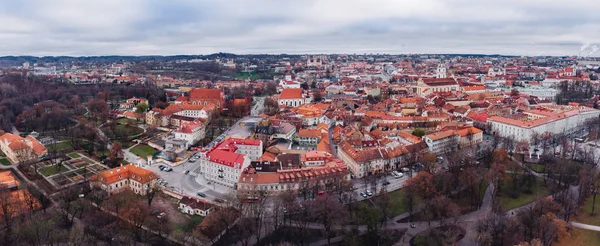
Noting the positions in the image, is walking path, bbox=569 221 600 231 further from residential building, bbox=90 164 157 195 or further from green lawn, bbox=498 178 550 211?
residential building, bbox=90 164 157 195

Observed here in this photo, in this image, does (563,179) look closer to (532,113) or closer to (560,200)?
(560,200)

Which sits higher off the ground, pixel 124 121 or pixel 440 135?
pixel 440 135

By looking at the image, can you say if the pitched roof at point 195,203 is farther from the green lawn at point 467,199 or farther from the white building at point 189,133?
the green lawn at point 467,199

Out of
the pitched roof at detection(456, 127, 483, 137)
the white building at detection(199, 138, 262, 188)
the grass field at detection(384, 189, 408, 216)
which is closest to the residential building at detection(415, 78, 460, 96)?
the pitched roof at detection(456, 127, 483, 137)

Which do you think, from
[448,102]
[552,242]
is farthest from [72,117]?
[552,242]

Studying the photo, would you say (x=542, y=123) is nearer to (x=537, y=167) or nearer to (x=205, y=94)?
(x=537, y=167)

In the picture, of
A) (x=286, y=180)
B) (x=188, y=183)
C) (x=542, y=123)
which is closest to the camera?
(x=286, y=180)

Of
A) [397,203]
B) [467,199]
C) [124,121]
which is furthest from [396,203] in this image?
[124,121]
